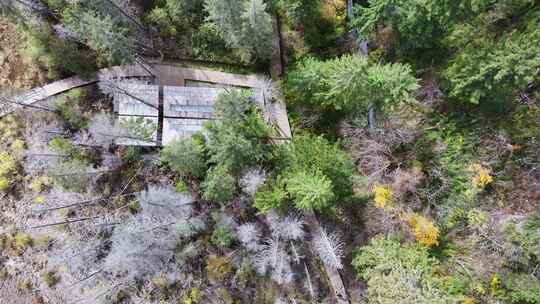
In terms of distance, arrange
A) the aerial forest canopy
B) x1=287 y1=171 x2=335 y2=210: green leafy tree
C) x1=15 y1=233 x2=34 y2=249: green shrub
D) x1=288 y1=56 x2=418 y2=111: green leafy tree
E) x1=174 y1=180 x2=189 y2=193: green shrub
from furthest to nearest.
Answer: x1=174 y1=180 x2=189 y2=193: green shrub, x1=15 y1=233 x2=34 y2=249: green shrub, the aerial forest canopy, x1=288 y1=56 x2=418 y2=111: green leafy tree, x1=287 y1=171 x2=335 y2=210: green leafy tree

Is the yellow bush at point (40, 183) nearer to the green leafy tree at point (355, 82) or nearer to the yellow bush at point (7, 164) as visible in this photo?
the yellow bush at point (7, 164)

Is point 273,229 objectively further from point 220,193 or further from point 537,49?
point 537,49

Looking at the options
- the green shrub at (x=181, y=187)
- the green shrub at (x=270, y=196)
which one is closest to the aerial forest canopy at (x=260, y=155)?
the green shrub at (x=270, y=196)

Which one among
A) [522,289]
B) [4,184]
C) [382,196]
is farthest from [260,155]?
[4,184]

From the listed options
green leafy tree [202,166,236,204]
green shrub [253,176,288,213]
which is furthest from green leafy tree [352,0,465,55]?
green leafy tree [202,166,236,204]

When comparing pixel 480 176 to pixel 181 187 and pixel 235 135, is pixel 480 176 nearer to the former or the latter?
pixel 235 135

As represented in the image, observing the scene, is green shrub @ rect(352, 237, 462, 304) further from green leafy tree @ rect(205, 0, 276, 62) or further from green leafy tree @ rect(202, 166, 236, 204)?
green leafy tree @ rect(205, 0, 276, 62)

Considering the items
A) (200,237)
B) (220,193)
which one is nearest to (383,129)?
(220,193)
